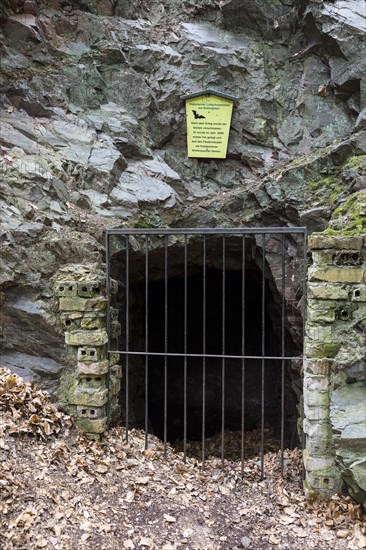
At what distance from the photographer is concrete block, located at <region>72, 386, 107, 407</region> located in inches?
207

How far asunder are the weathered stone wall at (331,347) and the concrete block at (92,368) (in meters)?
2.47

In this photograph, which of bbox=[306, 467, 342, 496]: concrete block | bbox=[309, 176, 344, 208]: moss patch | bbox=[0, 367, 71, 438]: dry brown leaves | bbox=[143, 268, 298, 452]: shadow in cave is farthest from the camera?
bbox=[143, 268, 298, 452]: shadow in cave

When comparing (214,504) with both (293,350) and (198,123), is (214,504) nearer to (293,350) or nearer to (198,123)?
(293,350)

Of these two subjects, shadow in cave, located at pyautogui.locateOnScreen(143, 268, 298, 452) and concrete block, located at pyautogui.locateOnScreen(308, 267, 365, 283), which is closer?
concrete block, located at pyautogui.locateOnScreen(308, 267, 365, 283)

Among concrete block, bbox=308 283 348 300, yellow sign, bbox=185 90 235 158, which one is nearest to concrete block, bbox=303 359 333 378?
concrete block, bbox=308 283 348 300

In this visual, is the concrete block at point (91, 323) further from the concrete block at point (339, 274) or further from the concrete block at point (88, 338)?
the concrete block at point (339, 274)

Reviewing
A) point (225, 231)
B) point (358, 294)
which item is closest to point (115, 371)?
point (225, 231)

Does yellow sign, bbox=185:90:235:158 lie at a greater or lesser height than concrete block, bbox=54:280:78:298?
greater

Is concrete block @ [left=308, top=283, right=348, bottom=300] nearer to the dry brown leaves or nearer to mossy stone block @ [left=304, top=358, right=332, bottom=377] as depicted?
mossy stone block @ [left=304, top=358, right=332, bottom=377]

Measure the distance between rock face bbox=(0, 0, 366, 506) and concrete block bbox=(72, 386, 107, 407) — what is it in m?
1.81

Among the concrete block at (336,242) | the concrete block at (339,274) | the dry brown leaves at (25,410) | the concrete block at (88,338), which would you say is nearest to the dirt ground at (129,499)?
the dry brown leaves at (25,410)

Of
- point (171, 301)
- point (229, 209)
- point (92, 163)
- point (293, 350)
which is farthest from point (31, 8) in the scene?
point (293, 350)

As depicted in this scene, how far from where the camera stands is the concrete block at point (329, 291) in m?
4.63

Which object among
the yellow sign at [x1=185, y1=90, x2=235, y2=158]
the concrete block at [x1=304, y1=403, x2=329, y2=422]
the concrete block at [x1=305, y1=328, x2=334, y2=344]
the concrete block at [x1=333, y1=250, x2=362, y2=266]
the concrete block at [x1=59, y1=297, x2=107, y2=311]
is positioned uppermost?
the yellow sign at [x1=185, y1=90, x2=235, y2=158]
